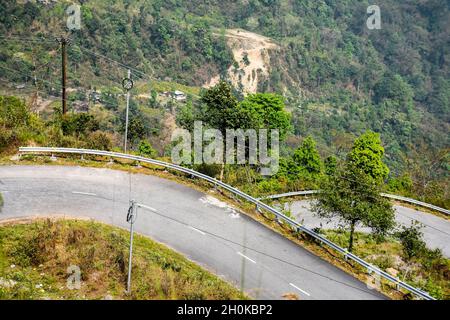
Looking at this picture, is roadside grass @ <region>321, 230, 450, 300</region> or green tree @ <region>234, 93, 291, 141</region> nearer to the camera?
roadside grass @ <region>321, 230, 450, 300</region>

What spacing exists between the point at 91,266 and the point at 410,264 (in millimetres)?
18397

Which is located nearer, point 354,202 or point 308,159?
point 354,202

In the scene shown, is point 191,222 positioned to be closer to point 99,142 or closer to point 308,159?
point 99,142

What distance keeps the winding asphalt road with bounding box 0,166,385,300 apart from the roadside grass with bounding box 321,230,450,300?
5.24m

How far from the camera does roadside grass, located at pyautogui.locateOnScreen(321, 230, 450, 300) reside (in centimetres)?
2661

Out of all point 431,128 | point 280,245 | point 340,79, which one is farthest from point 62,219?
point 340,79

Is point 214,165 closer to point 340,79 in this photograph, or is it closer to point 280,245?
point 280,245

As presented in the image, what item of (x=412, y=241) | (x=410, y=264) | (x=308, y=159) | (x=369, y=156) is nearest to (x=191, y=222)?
(x=412, y=241)

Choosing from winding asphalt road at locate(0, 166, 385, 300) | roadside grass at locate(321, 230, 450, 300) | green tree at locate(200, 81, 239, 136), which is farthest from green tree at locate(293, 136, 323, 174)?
winding asphalt road at locate(0, 166, 385, 300)

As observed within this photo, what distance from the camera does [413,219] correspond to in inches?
1549

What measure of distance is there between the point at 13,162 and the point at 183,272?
1472cm

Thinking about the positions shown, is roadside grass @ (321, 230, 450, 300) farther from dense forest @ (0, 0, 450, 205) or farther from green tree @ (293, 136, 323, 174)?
dense forest @ (0, 0, 450, 205)

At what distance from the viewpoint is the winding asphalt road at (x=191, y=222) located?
2173 centimetres

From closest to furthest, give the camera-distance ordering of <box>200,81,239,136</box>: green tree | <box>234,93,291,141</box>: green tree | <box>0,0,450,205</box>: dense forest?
<box>200,81,239,136</box>: green tree
<box>234,93,291,141</box>: green tree
<box>0,0,450,205</box>: dense forest
